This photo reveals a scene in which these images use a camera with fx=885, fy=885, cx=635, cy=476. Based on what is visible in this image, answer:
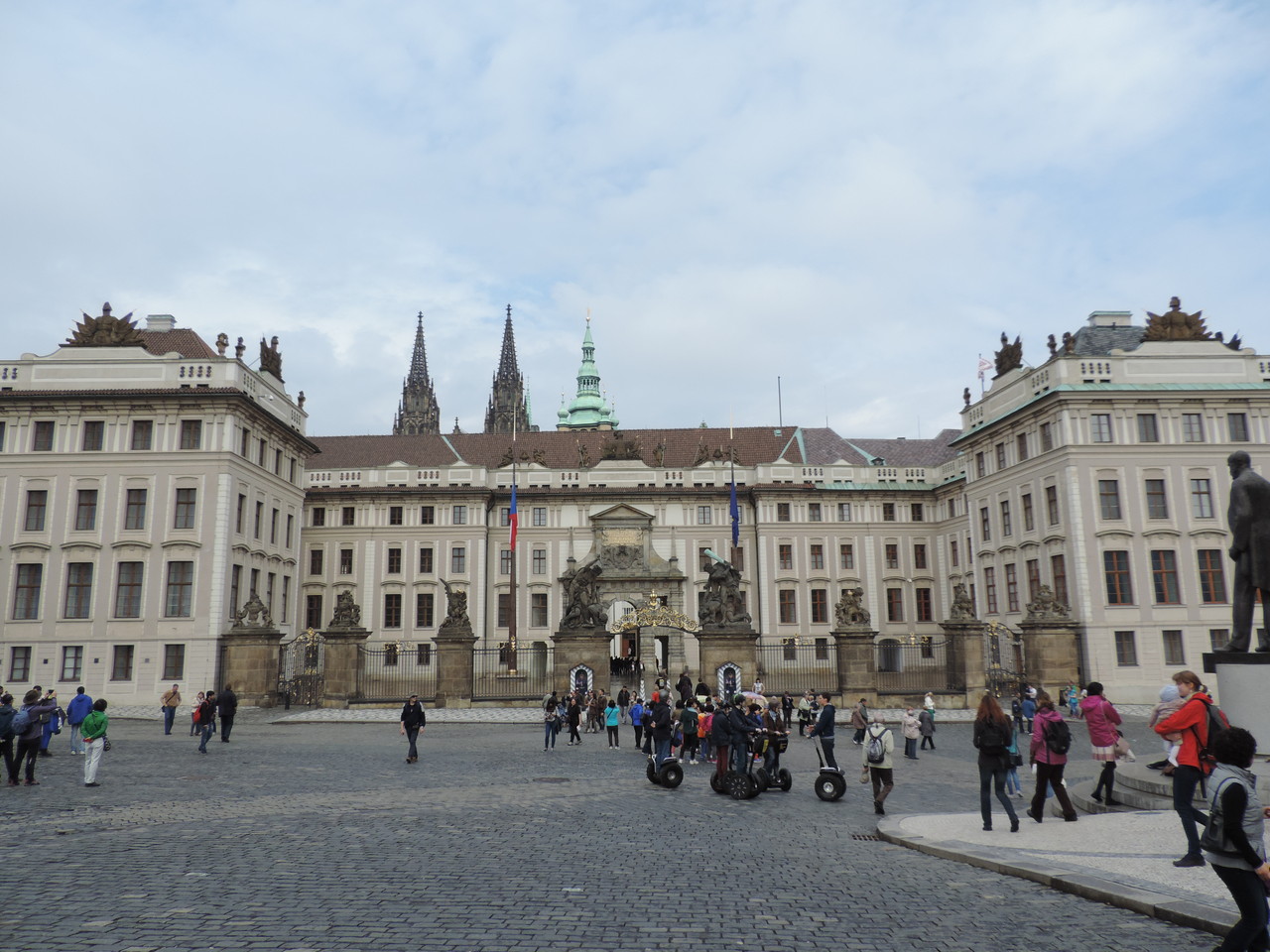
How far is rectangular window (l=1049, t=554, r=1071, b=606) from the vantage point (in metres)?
37.8

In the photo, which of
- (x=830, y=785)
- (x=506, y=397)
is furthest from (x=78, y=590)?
(x=506, y=397)

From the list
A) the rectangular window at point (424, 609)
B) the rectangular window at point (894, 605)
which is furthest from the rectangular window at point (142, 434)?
the rectangular window at point (894, 605)

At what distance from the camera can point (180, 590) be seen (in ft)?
123

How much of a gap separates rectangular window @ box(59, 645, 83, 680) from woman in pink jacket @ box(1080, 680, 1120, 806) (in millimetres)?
37664

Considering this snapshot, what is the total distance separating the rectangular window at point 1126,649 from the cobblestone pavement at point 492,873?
2430cm

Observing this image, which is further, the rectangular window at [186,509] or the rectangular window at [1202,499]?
the rectangular window at [186,509]

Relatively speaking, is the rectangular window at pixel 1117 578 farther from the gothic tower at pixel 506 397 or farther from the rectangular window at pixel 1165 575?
the gothic tower at pixel 506 397

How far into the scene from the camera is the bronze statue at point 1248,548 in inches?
456

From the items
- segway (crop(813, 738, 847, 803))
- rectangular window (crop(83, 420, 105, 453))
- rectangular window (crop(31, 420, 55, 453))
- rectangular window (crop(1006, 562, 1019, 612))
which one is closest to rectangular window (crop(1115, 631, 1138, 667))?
rectangular window (crop(1006, 562, 1019, 612))

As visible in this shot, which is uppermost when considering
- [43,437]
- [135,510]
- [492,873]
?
[43,437]

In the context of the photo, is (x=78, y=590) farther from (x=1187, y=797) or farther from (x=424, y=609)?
(x=1187, y=797)

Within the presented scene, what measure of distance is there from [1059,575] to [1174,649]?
16.6ft

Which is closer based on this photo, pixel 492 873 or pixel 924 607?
pixel 492 873

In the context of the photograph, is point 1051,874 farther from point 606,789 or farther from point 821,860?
point 606,789
